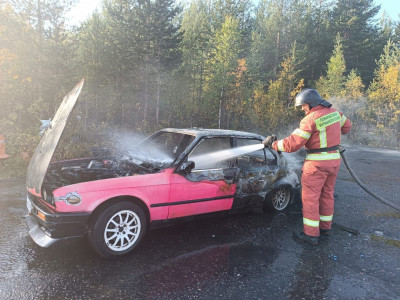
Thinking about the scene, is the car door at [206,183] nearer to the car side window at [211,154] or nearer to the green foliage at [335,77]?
the car side window at [211,154]

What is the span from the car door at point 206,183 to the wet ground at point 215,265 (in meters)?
0.45

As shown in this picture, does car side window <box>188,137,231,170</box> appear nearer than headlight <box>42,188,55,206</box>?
No

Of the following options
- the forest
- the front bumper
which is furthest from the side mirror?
the forest

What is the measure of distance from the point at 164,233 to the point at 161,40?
19768mm

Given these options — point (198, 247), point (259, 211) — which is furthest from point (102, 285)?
point (259, 211)

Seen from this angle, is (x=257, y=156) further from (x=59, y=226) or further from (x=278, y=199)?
(x=59, y=226)

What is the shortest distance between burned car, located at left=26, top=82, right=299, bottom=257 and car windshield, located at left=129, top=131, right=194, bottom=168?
2 centimetres

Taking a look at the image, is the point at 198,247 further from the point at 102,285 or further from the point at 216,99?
the point at 216,99

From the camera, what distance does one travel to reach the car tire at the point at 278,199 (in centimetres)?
492

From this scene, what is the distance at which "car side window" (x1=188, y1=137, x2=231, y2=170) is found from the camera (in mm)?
4363

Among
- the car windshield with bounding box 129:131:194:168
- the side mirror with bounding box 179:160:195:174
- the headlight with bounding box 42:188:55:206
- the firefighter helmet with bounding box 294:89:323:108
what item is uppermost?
the firefighter helmet with bounding box 294:89:323:108

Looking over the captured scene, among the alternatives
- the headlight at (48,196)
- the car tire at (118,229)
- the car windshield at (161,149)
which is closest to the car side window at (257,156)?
the car windshield at (161,149)

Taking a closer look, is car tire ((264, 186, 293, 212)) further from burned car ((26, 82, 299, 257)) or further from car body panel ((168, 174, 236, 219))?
car body panel ((168, 174, 236, 219))

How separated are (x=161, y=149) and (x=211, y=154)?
0.92 meters
